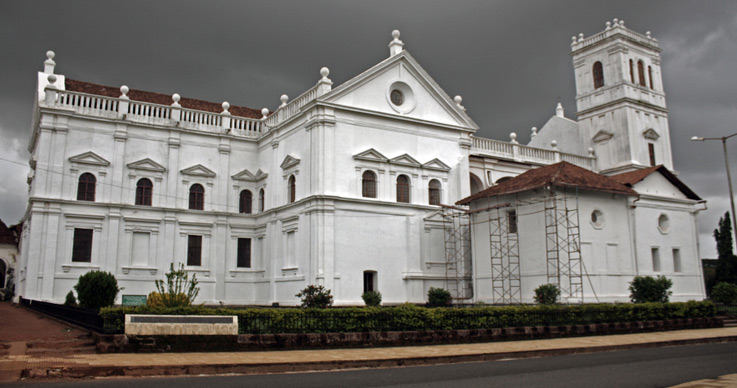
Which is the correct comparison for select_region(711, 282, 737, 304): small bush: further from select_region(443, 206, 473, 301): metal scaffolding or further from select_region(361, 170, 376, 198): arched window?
select_region(361, 170, 376, 198): arched window

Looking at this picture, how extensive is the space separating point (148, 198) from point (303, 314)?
20.0 metres

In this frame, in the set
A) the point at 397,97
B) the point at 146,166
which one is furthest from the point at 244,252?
the point at 397,97

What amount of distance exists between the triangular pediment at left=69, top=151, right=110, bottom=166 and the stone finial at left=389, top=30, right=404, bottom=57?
1709cm

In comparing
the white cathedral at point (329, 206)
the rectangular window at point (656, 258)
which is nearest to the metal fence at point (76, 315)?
the white cathedral at point (329, 206)

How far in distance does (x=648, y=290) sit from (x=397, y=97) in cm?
1683

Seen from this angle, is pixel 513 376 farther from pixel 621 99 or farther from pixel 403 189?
pixel 621 99

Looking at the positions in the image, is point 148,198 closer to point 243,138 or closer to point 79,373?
point 243,138

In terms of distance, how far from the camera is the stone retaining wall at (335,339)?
47.3 ft

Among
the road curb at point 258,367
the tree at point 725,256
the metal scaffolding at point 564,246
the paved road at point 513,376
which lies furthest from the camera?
the tree at point 725,256

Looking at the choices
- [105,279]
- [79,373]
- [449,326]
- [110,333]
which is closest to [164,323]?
[110,333]

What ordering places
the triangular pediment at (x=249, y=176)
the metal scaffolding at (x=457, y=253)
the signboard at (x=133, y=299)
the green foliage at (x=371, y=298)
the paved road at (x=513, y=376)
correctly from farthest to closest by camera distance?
the triangular pediment at (x=249, y=176) → the metal scaffolding at (x=457, y=253) → the signboard at (x=133, y=299) → the green foliage at (x=371, y=298) → the paved road at (x=513, y=376)

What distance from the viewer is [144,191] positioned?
33.4m

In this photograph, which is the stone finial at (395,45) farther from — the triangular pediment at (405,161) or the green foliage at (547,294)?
the green foliage at (547,294)

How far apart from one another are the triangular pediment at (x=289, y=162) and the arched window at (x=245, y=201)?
3.87 m
